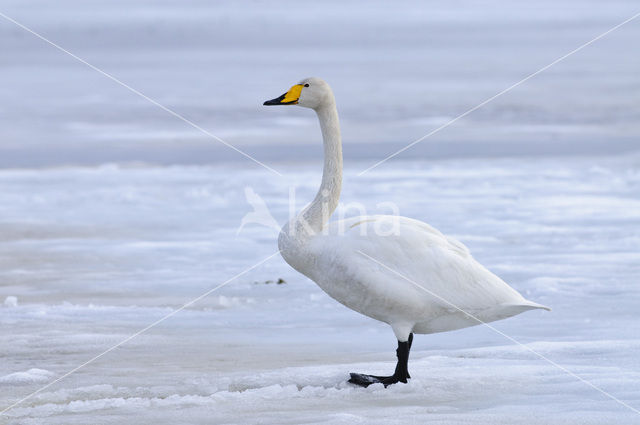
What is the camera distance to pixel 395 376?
5.45 meters

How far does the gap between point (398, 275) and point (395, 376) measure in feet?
1.79

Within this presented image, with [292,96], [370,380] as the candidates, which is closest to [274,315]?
[292,96]

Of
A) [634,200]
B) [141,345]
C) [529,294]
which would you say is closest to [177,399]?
[141,345]

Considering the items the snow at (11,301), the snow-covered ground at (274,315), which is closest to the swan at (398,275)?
the snow-covered ground at (274,315)

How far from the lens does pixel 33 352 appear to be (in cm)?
602

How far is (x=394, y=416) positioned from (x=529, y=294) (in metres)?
3.24

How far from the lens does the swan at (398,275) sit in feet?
17.8

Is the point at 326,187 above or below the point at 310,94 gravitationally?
below

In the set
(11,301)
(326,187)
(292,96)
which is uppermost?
(292,96)

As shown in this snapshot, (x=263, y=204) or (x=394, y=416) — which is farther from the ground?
(x=263, y=204)

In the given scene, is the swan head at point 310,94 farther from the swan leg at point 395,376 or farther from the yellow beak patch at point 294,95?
the swan leg at point 395,376

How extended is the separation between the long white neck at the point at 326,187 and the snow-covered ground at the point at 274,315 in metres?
0.80

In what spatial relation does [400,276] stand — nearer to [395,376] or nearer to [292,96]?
[395,376]

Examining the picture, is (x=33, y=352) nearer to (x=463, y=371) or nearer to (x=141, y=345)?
(x=141, y=345)
